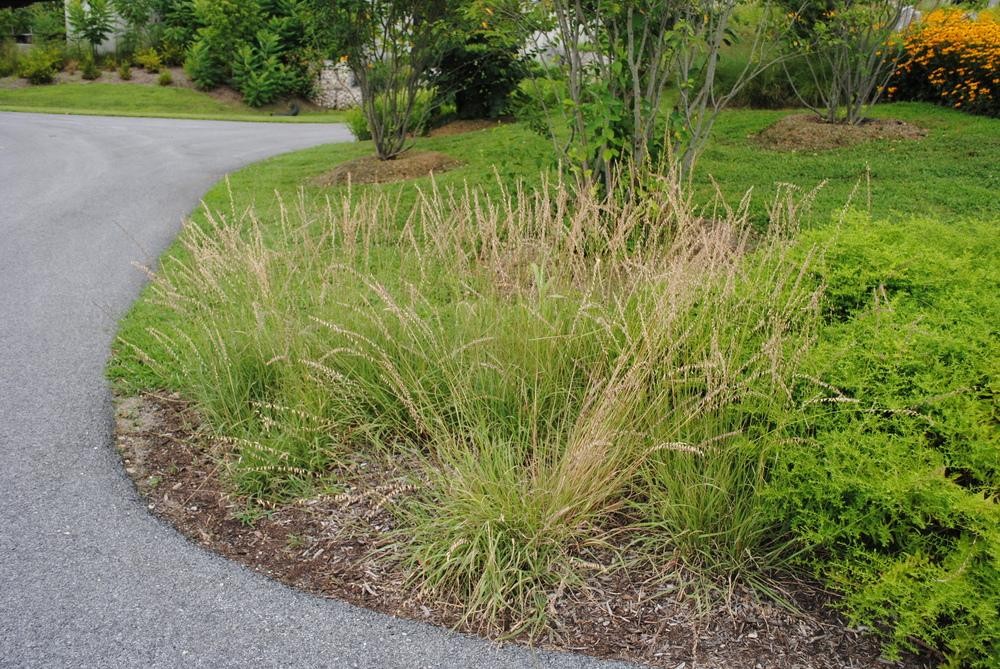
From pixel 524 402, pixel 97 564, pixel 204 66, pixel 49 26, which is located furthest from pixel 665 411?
pixel 49 26

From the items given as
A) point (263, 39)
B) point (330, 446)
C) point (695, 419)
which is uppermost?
point (263, 39)

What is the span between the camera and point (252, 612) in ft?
10.5

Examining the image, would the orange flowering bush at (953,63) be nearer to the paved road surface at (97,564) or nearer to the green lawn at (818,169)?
the green lawn at (818,169)

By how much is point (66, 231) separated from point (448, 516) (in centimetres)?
721

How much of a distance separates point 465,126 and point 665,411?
37.8 ft

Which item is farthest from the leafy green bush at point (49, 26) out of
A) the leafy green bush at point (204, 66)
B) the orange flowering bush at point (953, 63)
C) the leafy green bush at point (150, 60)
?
the orange flowering bush at point (953, 63)

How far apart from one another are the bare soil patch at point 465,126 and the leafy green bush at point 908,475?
11254 millimetres

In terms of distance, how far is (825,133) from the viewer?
35.1 ft

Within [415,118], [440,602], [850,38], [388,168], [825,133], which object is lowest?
[440,602]

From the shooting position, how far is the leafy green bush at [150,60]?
2667 cm

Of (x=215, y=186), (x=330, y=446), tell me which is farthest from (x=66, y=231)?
(x=330, y=446)

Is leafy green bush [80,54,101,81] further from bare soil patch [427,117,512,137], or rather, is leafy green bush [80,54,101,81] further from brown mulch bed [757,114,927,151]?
brown mulch bed [757,114,927,151]

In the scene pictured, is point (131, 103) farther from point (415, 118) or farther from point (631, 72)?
point (631, 72)

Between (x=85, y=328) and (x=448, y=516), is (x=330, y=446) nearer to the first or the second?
(x=448, y=516)
